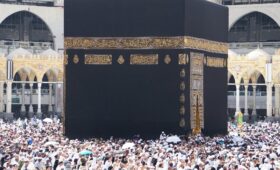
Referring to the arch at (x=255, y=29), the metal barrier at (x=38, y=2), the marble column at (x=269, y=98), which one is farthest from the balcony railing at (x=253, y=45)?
the metal barrier at (x=38, y=2)

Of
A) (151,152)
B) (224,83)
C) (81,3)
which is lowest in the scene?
(151,152)

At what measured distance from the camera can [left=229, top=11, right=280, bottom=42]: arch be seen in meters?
54.6

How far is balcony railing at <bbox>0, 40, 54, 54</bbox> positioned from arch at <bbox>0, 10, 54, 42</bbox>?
397 mm

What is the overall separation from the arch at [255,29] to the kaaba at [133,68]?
25443 mm

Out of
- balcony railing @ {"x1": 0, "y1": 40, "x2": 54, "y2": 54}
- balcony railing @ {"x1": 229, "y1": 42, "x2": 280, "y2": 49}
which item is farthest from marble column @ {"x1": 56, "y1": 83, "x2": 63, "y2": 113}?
balcony railing @ {"x1": 229, "y1": 42, "x2": 280, "y2": 49}

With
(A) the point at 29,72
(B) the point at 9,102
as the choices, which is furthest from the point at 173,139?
(A) the point at 29,72

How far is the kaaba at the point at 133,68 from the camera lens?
28125 mm

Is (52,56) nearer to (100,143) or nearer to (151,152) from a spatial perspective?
(100,143)

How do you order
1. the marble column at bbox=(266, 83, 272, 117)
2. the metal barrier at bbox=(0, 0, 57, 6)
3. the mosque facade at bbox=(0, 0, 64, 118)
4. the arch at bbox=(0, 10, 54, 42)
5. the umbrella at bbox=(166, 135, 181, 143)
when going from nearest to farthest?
the umbrella at bbox=(166, 135, 181, 143), the marble column at bbox=(266, 83, 272, 117), the mosque facade at bbox=(0, 0, 64, 118), the metal barrier at bbox=(0, 0, 57, 6), the arch at bbox=(0, 10, 54, 42)

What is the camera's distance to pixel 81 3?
29.0 m

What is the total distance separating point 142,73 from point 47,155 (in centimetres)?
713

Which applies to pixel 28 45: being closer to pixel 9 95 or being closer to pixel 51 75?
pixel 51 75

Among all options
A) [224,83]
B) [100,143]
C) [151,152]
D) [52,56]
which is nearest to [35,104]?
[52,56]

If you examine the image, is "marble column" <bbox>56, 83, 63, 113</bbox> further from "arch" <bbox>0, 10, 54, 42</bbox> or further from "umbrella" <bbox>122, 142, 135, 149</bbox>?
"umbrella" <bbox>122, 142, 135, 149</bbox>
